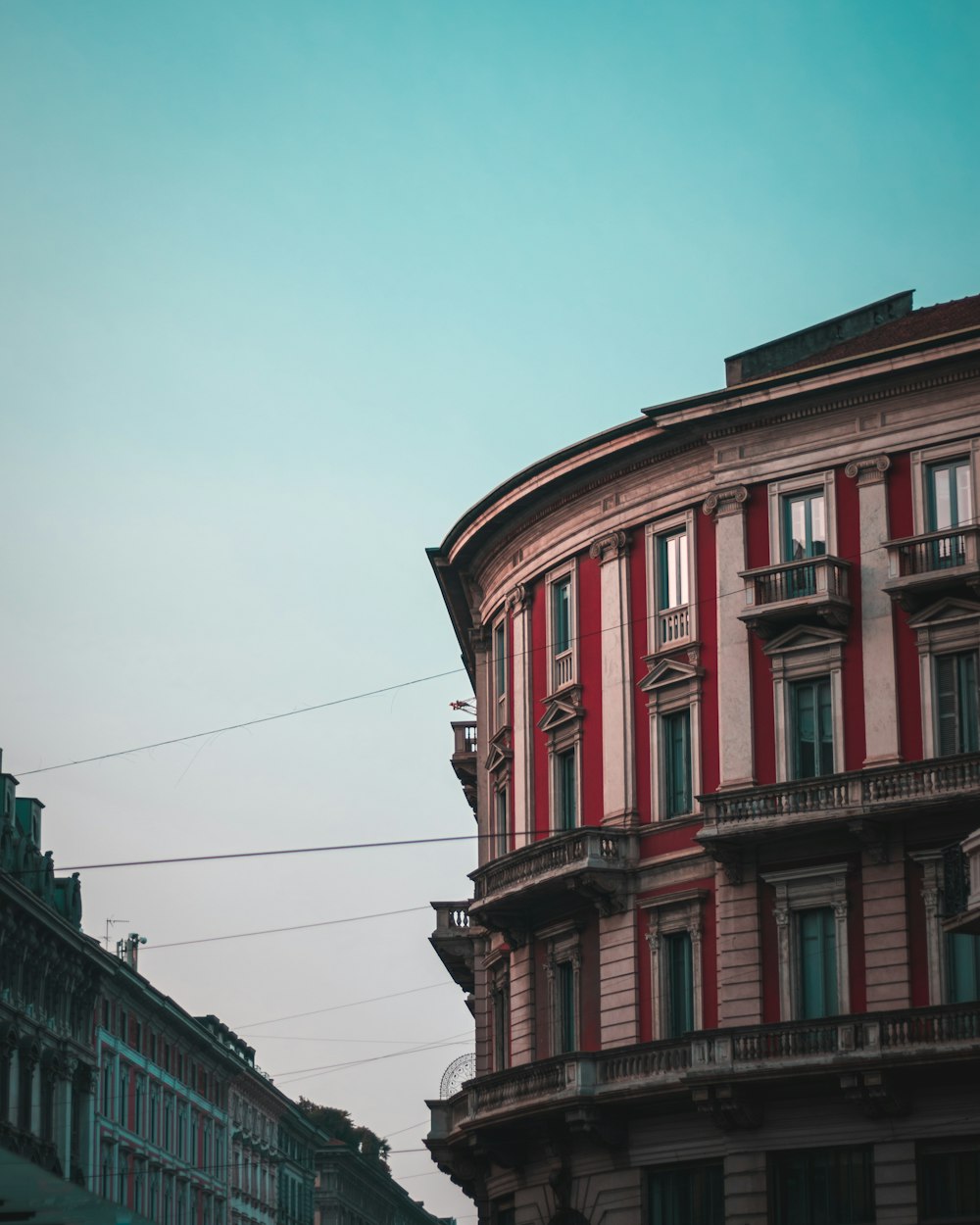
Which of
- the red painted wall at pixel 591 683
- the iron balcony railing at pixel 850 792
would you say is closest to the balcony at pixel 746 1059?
the iron balcony railing at pixel 850 792

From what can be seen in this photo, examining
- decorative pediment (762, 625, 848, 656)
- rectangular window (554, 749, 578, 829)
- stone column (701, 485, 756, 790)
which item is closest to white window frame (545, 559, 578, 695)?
rectangular window (554, 749, 578, 829)

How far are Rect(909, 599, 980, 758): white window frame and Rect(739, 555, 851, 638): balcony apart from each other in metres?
1.60

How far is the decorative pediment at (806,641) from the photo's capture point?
38.3m

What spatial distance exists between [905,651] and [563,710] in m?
8.90

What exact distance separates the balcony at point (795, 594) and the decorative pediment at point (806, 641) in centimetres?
18

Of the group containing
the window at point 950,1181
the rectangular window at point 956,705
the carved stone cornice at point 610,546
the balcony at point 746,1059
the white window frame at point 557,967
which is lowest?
the window at point 950,1181

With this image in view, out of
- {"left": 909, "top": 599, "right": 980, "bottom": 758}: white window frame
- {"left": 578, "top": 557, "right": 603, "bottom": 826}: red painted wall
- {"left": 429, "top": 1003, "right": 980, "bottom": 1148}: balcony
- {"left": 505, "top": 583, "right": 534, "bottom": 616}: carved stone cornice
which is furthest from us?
{"left": 505, "top": 583, "right": 534, "bottom": 616}: carved stone cornice

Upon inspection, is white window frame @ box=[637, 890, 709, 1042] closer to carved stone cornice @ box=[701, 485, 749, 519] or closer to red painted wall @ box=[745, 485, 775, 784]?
red painted wall @ box=[745, 485, 775, 784]

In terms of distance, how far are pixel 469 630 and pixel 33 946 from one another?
87.1 feet

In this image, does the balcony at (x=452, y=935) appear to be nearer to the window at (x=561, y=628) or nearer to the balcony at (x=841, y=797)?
the window at (x=561, y=628)

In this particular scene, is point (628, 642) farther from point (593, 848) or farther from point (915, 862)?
point (915, 862)

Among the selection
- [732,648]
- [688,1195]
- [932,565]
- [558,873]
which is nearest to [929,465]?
[932,565]

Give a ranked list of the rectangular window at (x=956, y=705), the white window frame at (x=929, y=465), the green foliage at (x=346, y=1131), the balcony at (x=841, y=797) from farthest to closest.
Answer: the green foliage at (x=346, y=1131), the white window frame at (x=929, y=465), the rectangular window at (x=956, y=705), the balcony at (x=841, y=797)

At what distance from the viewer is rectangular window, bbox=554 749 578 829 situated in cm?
4341
